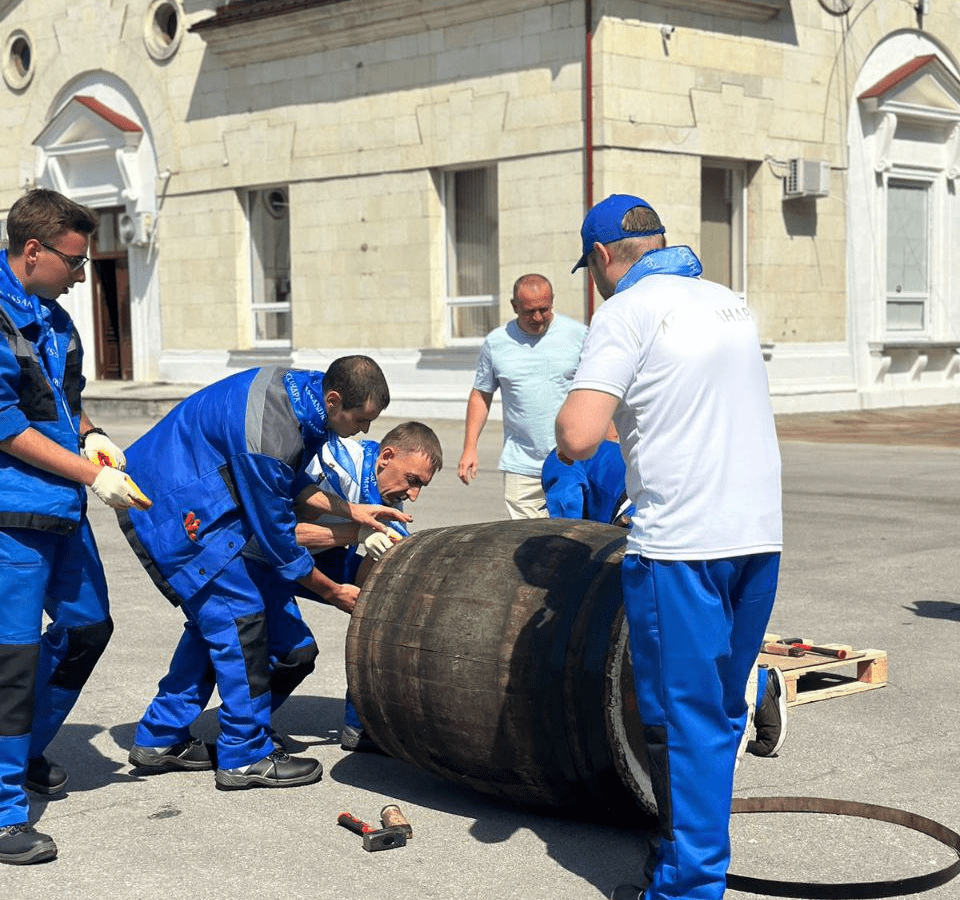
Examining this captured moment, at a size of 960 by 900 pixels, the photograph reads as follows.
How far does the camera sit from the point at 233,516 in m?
5.25

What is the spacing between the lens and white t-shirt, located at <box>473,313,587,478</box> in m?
7.91

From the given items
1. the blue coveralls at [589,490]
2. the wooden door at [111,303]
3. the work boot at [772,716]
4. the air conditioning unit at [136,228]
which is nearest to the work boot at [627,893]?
the work boot at [772,716]

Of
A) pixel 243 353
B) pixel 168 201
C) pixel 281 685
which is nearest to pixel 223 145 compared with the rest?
pixel 168 201

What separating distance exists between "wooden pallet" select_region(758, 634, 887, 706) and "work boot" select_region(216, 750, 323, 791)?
199 centimetres

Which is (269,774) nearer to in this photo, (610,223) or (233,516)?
(233,516)

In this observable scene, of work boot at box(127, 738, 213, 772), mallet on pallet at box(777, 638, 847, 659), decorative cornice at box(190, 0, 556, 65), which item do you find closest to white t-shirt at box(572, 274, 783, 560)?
work boot at box(127, 738, 213, 772)

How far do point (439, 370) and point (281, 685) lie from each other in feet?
51.8

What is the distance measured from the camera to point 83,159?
26734mm

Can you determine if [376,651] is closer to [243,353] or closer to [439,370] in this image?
[439,370]

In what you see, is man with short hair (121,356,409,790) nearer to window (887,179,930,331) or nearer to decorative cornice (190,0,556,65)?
decorative cornice (190,0,556,65)

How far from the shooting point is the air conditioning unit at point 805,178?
839 inches

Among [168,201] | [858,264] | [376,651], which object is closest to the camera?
[376,651]

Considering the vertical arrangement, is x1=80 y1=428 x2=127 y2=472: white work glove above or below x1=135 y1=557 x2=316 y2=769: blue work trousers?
above

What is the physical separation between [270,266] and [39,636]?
63.5 ft
